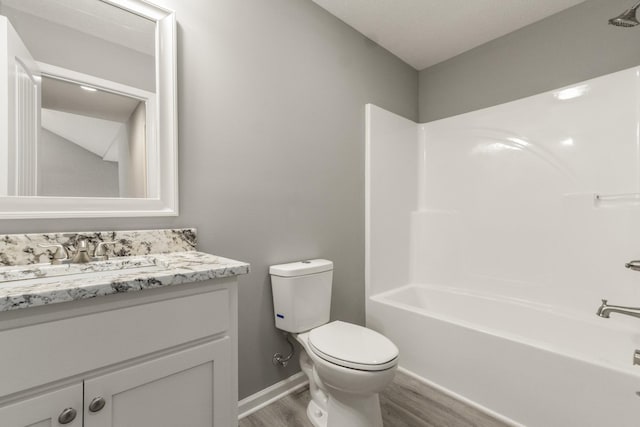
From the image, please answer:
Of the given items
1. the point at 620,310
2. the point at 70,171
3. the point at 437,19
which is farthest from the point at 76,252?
the point at 437,19

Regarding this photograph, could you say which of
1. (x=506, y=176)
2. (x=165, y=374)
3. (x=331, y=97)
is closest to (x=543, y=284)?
(x=506, y=176)

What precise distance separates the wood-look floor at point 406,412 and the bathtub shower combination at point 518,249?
0.10 meters

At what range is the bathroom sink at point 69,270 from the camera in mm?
818

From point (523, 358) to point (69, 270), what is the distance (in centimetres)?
202

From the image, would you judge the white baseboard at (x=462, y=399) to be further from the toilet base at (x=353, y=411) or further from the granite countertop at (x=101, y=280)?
the granite countertop at (x=101, y=280)

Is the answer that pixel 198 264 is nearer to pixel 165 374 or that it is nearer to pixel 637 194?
pixel 165 374

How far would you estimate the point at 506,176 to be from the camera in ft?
7.26

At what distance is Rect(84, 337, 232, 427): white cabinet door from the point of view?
73 centimetres

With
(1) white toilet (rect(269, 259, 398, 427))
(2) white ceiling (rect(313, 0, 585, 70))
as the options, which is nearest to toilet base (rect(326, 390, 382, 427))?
(1) white toilet (rect(269, 259, 398, 427))

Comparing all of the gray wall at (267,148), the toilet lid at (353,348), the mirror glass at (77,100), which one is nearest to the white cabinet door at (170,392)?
the toilet lid at (353,348)

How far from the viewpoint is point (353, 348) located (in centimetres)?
135

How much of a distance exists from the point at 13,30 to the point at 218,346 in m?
1.31

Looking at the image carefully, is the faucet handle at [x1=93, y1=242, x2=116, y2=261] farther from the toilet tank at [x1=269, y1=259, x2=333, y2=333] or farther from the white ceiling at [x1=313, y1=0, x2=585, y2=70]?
the white ceiling at [x1=313, y1=0, x2=585, y2=70]

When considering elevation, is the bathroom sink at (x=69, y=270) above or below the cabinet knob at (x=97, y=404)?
above
